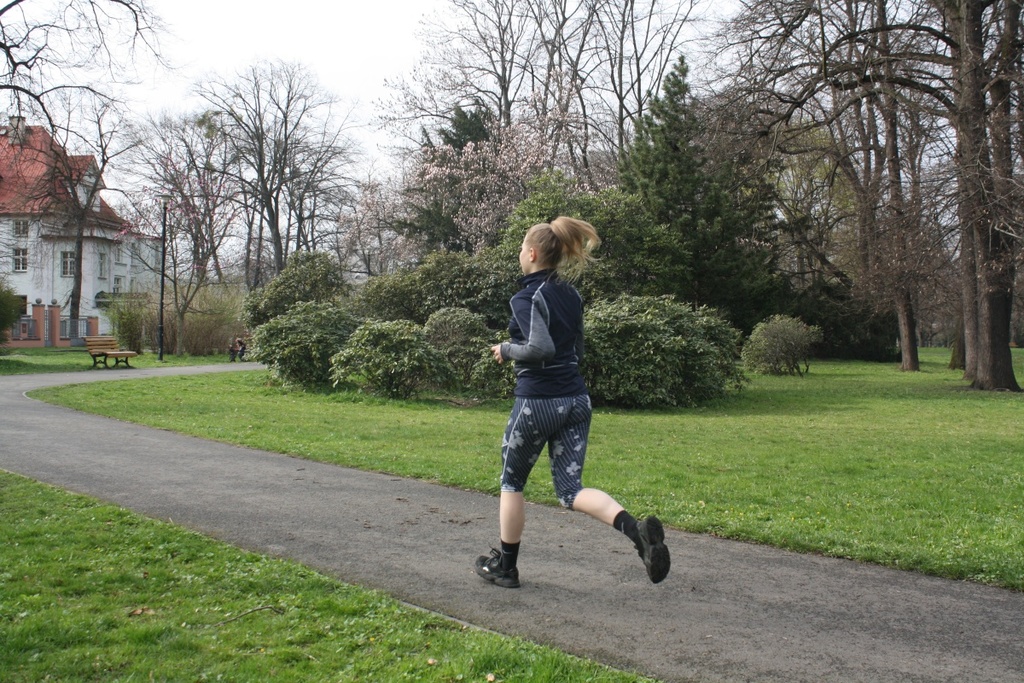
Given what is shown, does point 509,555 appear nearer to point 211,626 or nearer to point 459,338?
point 211,626

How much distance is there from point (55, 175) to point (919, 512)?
1978 centimetres

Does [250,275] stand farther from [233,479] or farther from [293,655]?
[293,655]

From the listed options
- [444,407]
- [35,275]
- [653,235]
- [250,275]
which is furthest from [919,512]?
[35,275]

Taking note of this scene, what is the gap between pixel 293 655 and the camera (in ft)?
11.7

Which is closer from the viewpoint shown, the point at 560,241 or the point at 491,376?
the point at 560,241

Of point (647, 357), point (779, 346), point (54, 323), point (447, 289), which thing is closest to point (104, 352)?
point (447, 289)

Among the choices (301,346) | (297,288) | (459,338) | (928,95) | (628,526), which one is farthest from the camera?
(297,288)

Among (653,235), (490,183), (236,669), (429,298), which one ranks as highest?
(490,183)

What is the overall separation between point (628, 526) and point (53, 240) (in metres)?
46.0

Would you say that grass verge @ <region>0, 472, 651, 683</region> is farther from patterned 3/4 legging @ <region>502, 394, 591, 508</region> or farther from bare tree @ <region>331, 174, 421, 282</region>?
bare tree @ <region>331, 174, 421, 282</region>

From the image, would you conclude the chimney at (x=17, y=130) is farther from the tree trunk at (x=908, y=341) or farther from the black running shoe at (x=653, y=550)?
the tree trunk at (x=908, y=341)

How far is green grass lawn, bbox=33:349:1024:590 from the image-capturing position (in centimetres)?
585

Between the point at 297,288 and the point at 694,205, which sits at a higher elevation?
the point at 694,205

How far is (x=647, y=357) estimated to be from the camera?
1572cm
